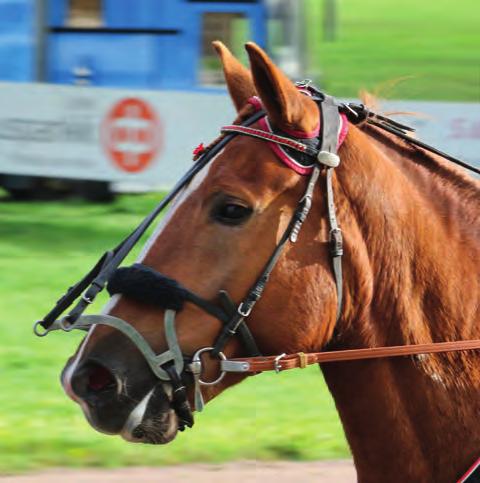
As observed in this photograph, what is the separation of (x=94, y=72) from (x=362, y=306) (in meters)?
12.5

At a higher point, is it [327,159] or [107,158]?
[327,159]

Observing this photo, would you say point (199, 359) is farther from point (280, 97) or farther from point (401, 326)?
point (280, 97)

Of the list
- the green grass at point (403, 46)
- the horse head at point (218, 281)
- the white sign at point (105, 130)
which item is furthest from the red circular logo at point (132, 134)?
the green grass at point (403, 46)

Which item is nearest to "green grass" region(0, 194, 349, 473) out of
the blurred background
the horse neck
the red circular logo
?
the blurred background

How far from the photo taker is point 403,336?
291 cm

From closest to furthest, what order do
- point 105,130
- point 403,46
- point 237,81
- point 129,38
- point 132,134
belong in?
point 237,81, point 132,134, point 105,130, point 129,38, point 403,46

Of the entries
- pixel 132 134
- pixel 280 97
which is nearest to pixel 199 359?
pixel 280 97

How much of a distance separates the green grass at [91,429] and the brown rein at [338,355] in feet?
8.13

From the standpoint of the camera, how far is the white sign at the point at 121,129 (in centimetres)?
1191

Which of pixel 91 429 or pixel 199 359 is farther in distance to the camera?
pixel 91 429

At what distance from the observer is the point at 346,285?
2.85 m

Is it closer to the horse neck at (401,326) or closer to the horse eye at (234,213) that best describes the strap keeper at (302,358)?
the horse neck at (401,326)

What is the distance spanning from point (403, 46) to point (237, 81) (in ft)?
94.8

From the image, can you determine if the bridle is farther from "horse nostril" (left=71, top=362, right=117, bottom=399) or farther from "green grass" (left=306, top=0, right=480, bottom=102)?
"green grass" (left=306, top=0, right=480, bottom=102)
